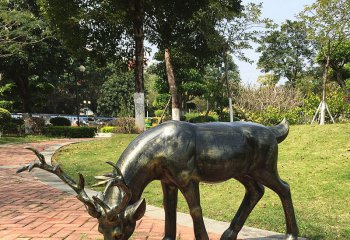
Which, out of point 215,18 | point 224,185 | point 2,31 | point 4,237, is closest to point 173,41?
point 215,18

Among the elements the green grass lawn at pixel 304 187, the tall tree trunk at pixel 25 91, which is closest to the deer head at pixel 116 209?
the green grass lawn at pixel 304 187

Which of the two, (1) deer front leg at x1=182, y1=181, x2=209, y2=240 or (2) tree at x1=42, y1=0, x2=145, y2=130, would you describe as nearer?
(1) deer front leg at x1=182, y1=181, x2=209, y2=240

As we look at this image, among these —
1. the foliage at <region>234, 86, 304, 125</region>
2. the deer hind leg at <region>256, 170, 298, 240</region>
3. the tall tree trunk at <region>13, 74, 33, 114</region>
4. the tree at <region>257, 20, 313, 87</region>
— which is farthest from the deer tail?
the tree at <region>257, 20, 313, 87</region>

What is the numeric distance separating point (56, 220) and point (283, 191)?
3331 millimetres

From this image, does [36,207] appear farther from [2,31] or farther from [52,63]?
[52,63]

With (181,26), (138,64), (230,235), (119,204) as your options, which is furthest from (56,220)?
(181,26)

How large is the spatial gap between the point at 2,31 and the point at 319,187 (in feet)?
57.5

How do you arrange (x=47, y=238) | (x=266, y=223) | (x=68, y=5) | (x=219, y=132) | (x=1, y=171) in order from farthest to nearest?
(x=68, y=5) → (x=1, y=171) → (x=266, y=223) → (x=47, y=238) → (x=219, y=132)

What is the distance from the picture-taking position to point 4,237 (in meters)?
4.62

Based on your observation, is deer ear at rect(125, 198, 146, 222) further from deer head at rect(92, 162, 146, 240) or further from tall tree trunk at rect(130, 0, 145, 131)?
tall tree trunk at rect(130, 0, 145, 131)

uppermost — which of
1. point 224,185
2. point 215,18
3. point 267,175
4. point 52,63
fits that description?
point 215,18

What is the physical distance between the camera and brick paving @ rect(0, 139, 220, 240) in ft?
15.3

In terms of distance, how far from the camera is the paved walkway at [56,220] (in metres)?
4.62

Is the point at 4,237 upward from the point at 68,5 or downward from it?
downward
